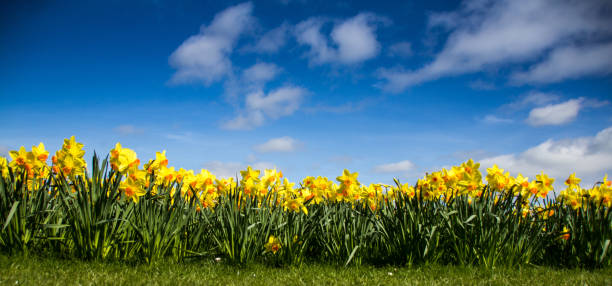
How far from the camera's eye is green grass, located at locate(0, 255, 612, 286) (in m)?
3.36

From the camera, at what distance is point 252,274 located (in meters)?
3.81

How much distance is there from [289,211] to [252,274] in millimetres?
919

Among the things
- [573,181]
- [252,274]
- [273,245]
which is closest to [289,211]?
[273,245]

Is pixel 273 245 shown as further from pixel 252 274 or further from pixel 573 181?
pixel 573 181

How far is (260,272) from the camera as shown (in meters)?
3.91

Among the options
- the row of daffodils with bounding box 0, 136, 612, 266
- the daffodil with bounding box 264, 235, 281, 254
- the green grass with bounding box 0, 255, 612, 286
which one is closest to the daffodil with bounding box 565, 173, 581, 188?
the row of daffodils with bounding box 0, 136, 612, 266

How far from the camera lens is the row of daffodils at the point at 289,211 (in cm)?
388

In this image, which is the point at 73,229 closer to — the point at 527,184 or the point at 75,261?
the point at 75,261

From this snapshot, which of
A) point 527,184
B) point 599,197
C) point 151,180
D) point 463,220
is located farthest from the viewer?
point 599,197

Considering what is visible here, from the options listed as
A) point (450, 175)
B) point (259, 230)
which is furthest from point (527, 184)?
point (259, 230)

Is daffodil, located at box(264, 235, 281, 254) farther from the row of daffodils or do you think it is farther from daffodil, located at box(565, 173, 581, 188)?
daffodil, located at box(565, 173, 581, 188)

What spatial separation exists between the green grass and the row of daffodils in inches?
7.9

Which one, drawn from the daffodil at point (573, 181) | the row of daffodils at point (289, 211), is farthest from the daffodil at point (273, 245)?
the daffodil at point (573, 181)

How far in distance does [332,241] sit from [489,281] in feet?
5.97
